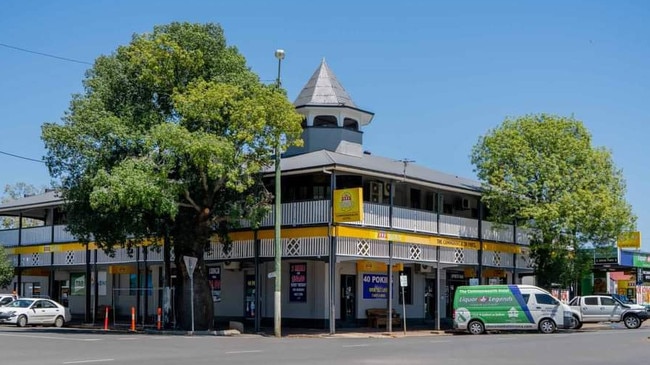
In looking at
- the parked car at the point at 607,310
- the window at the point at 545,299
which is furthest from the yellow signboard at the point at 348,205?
the parked car at the point at 607,310

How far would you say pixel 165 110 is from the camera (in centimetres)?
3244

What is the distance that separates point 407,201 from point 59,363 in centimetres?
2465

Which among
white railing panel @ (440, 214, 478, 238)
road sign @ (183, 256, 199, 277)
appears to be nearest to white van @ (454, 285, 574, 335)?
white railing panel @ (440, 214, 478, 238)

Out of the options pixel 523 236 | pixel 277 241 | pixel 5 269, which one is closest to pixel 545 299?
pixel 523 236

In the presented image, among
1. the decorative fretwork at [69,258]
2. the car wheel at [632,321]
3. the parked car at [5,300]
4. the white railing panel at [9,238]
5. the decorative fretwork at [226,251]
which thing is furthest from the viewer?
the white railing panel at [9,238]

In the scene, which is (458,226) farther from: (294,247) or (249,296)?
(249,296)

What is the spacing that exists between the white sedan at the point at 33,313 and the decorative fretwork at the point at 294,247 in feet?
43.8

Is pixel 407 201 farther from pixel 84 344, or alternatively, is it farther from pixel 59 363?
pixel 59 363

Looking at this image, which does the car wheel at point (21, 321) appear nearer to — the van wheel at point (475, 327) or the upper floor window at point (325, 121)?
the upper floor window at point (325, 121)

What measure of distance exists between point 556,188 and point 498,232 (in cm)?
Answer: 385

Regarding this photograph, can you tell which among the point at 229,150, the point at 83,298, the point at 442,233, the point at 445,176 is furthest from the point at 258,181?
the point at 83,298

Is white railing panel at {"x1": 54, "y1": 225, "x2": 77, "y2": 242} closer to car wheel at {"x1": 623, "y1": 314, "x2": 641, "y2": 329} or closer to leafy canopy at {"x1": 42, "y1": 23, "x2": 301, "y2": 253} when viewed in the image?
leafy canopy at {"x1": 42, "y1": 23, "x2": 301, "y2": 253}

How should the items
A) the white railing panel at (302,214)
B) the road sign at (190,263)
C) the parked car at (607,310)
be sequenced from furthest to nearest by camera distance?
the parked car at (607,310)
the white railing panel at (302,214)
the road sign at (190,263)

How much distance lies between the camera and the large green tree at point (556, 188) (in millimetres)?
39125
